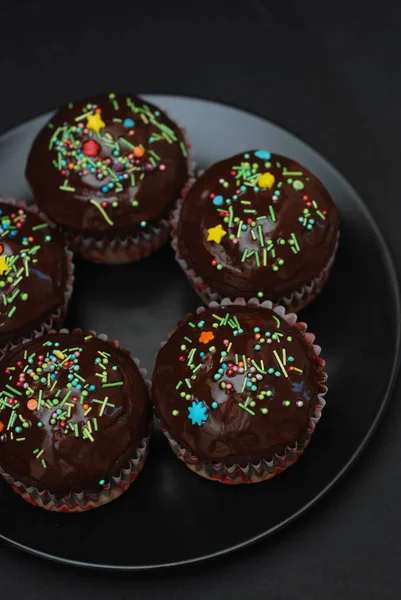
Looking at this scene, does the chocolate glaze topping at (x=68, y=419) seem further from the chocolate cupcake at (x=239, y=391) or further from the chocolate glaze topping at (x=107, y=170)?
the chocolate glaze topping at (x=107, y=170)

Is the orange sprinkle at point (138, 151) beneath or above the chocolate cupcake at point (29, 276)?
above

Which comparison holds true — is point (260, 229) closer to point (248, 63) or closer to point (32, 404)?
point (32, 404)

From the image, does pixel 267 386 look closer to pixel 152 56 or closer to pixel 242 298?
pixel 242 298

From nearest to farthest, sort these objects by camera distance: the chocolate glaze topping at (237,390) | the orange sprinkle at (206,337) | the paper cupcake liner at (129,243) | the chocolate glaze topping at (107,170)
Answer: the chocolate glaze topping at (237,390)
the orange sprinkle at (206,337)
the chocolate glaze topping at (107,170)
the paper cupcake liner at (129,243)

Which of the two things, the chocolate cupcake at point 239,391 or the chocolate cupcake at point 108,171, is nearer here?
the chocolate cupcake at point 239,391

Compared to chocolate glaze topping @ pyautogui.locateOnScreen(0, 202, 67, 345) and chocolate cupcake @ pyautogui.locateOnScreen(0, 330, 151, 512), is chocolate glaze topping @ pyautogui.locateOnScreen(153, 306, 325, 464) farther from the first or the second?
chocolate glaze topping @ pyautogui.locateOnScreen(0, 202, 67, 345)

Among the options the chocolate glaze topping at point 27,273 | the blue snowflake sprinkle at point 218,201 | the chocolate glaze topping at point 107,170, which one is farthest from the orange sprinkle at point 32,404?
the blue snowflake sprinkle at point 218,201

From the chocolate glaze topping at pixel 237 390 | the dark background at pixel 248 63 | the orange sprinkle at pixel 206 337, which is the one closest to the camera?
the chocolate glaze topping at pixel 237 390
